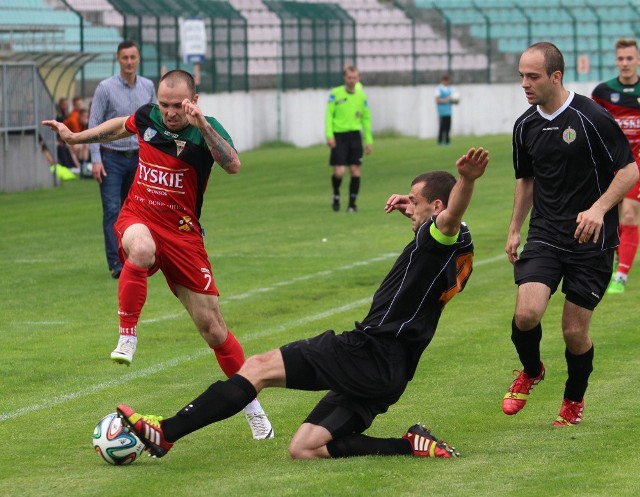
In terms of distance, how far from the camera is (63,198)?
24.8 metres

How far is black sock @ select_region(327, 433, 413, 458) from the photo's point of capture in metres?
7.08

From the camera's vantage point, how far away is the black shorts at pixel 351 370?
688cm

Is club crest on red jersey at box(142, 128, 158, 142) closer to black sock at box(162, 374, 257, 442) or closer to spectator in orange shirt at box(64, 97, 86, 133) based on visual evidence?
black sock at box(162, 374, 257, 442)

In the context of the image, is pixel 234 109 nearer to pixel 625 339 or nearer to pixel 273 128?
pixel 273 128

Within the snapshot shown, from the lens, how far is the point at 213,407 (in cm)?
674

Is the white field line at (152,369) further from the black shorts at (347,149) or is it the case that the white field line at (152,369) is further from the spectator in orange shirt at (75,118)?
the spectator in orange shirt at (75,118)

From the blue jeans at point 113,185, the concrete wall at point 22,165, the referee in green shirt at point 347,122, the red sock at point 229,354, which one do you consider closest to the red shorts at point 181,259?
the red sock at point 229,354

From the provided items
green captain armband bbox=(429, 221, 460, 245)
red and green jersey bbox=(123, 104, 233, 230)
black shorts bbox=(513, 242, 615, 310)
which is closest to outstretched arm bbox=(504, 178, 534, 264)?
black shorts bbox=(513, 242, 615, 310)

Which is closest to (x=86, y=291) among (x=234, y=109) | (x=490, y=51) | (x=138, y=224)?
(x=138, y=224)

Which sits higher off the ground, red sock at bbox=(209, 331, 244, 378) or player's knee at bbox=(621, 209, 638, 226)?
player's knee at bbox=(621, 209, 638, 226)

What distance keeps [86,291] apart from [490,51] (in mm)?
37808

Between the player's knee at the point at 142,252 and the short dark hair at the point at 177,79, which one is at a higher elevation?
the short dark hair at the point at 177,79

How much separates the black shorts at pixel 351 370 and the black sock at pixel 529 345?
1072 millimetres

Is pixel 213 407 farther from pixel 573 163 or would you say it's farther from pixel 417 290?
pixel 573 163
